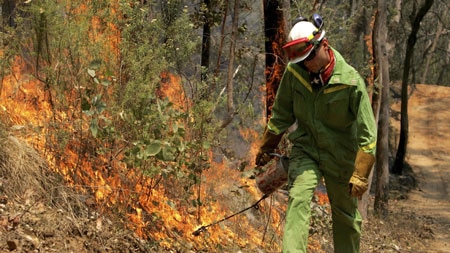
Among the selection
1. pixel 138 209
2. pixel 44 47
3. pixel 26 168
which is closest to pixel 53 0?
pixel 44 47

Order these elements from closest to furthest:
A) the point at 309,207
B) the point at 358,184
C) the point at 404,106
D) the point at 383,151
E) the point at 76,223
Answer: the point at 309,207, the point at 358,184, the point at 76,223, the point at 383,151, the point at 404,106

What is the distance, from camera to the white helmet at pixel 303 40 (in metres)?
5.07

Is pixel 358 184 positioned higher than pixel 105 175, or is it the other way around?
pixel 358 184

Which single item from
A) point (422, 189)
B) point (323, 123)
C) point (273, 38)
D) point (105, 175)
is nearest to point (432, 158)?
point (422, 189)

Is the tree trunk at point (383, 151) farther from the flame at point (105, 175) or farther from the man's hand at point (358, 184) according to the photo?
Result: the man's hand at point (358, 184)

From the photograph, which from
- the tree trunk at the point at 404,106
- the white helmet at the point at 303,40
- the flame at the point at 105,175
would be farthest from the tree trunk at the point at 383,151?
the white helmet at the point at 303,40

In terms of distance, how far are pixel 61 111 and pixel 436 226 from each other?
1169cm

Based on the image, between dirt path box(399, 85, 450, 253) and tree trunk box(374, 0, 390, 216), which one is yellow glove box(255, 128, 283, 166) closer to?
dirt path box(399, 85, 450, 253)

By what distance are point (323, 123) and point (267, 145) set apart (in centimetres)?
66

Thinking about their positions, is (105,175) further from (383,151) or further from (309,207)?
(383,151)

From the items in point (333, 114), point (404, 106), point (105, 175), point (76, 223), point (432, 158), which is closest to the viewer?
point (333, 114)

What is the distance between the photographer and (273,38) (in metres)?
10.2

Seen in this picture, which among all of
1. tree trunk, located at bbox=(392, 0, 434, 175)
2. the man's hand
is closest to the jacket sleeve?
the man's hand

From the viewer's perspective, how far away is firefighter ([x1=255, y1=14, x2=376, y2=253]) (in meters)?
5.12
